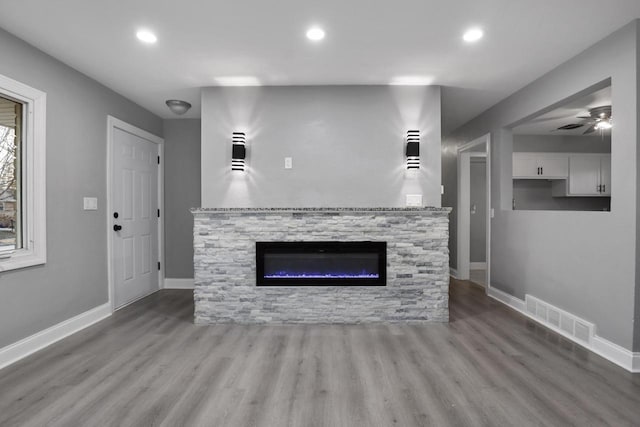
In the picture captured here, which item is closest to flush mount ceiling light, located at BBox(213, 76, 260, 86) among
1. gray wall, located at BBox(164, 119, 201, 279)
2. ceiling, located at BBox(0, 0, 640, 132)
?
ceiling, located at BBox(0, 0, 640, 132)

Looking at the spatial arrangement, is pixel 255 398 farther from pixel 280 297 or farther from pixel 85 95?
pixel 85 95

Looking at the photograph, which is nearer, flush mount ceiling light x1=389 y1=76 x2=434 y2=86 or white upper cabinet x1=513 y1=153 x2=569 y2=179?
flush mount ceiling light x1=389 y1=76 x2=434 y2=86

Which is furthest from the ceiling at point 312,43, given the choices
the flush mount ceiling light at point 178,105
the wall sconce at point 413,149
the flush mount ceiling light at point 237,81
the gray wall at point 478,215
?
the gray wall at point 478,215

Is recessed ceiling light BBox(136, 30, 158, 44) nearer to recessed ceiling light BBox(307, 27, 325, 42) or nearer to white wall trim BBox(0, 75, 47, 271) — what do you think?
white wall trim BBox(0, 75, 47, 271)

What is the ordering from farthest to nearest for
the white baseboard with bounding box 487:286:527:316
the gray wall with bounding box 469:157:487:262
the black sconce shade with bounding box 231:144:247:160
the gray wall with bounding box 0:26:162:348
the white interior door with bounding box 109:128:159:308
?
the gray wall with bounding box 469:157:487:262 < the white interior door with bounding box 109:128:159:308 < the white baseboard with bounding box 487:286:527:316 < the black sconce shade with bounding box 231:144:247:160 < the gray wall with bounding box 0:26:162:348

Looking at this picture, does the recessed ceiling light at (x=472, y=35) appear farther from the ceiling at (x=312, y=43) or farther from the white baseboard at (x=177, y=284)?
the white baseboard at (x=177, y=284)

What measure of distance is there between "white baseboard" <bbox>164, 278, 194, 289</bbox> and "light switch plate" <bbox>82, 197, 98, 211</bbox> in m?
1.74

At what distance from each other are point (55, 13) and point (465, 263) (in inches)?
223

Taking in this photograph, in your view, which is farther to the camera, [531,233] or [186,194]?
[186,194]

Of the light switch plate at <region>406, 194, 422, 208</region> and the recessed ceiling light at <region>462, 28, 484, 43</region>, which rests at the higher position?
the recessed ceiling light at <region>462, 28, 484, 43</region>

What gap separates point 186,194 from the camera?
4.75 m

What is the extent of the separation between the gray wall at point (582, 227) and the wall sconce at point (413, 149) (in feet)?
4.22

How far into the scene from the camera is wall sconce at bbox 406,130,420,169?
334cm

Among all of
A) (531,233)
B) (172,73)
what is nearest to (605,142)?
(531,233)
